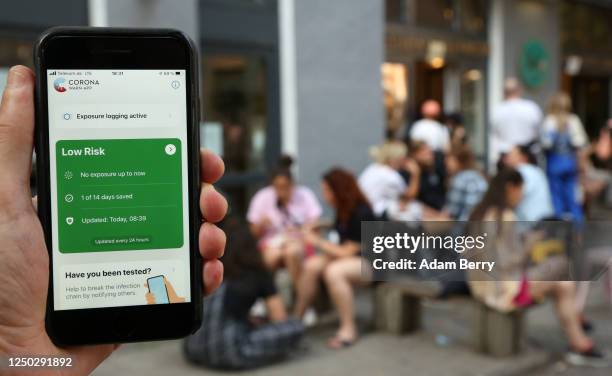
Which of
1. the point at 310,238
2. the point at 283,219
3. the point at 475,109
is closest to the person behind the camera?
the point at 310,238

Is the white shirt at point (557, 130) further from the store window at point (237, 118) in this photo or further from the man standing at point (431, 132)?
the store window at point (237, 118)

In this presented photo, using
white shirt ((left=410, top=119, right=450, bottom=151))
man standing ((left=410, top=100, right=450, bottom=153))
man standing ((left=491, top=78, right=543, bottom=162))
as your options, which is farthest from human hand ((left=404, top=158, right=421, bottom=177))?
man standing ((left=491, top=78, right=543, bottom=162))

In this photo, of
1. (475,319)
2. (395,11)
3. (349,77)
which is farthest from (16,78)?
(395,11)

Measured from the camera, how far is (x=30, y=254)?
153 centimetres

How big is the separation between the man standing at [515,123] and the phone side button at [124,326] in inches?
329

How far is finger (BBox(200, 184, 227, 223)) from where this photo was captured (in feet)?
5.45

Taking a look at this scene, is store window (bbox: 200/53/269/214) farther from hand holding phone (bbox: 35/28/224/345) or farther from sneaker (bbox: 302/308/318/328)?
hand holding phone (bbox: 35/28/224/345)

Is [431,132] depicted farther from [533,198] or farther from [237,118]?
[533,198]

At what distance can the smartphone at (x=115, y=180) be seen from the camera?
1549mm

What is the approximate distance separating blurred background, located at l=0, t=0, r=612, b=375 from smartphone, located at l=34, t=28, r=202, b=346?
12.5ft

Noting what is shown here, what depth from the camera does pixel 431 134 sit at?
982cm

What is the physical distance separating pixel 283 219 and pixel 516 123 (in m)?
4.18

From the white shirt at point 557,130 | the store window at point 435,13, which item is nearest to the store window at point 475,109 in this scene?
the store window at point 435,13

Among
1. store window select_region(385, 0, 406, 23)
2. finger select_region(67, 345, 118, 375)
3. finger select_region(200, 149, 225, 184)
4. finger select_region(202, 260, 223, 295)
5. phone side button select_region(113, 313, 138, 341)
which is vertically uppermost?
store window select_region(385, 0, 406, 23)
